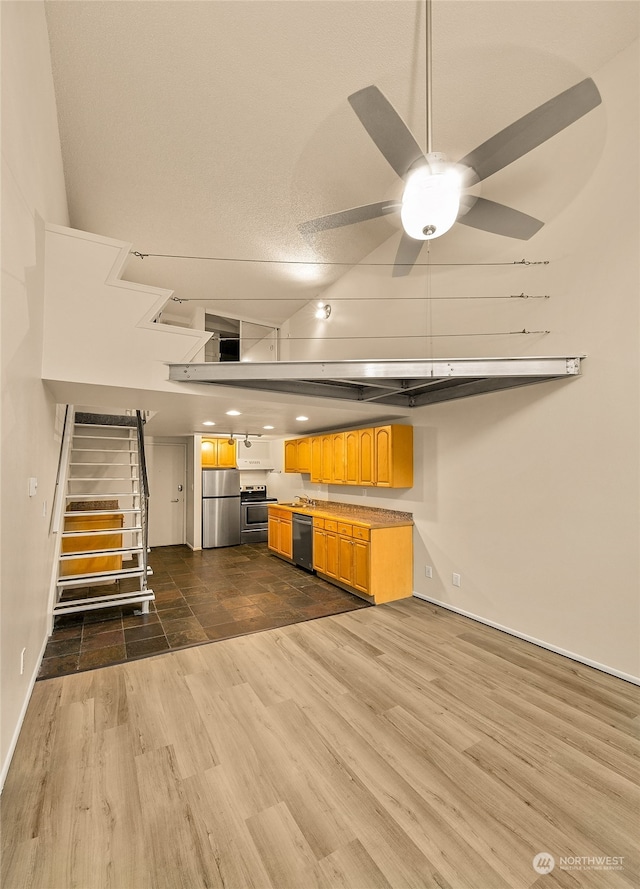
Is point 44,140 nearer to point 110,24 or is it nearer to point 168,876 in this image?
point 110,24

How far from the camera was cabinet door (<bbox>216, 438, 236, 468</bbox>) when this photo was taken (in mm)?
8227

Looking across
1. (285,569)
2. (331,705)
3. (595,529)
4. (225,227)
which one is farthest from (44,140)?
(285,569)

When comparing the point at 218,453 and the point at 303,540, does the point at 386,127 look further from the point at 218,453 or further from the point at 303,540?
the point at 218,453

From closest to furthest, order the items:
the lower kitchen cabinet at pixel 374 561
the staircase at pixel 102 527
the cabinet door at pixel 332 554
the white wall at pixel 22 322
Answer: the white wall at pixel 22 322
the staircase at pixel 102 527
the lower kitchen cabinet at pixel 374 561
the cabinet door at pixel 332 554

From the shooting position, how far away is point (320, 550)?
554 cm

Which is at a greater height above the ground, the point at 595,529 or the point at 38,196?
the point at 38,196

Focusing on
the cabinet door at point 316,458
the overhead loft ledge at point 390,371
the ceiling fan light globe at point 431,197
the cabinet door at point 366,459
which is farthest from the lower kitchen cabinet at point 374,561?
the ceiling fan light globe at point 431,197

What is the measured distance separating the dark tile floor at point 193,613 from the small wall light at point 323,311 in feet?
13.2

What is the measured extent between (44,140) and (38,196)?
528 mm

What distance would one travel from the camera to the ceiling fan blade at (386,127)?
1640 millimetres

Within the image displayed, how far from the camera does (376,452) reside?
4.96 metres

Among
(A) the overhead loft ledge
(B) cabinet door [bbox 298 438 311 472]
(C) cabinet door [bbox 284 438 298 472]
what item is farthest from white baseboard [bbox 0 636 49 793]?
(C) cabinet door [bbox 284 438 298 472]

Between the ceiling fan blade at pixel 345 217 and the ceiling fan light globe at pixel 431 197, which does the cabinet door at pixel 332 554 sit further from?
the ceiling fan light globe at pixel 431 197

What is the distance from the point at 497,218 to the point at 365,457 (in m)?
3.36
